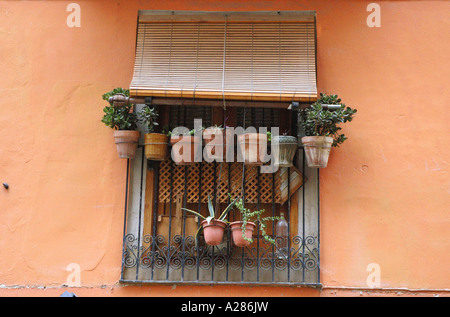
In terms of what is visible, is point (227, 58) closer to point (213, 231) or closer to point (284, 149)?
point (284, 149)

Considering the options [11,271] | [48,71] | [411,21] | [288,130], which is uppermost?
[411,21]

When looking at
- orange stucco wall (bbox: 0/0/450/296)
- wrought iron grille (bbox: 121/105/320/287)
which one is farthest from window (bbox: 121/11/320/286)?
orange stucco wall (bbox: 0/0/450/296)

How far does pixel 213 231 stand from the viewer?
3.72 m

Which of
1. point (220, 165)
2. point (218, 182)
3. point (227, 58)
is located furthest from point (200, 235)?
point (227, 58)

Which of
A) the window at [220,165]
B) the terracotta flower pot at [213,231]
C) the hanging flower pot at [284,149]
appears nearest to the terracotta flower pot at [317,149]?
the hanging flower pot at [284,149]

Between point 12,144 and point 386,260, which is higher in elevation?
point 12,144

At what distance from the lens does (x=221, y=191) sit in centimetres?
408

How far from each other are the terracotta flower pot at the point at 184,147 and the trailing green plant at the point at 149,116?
0.21 meters

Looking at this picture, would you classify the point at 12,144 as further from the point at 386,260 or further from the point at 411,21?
the point at 411,21

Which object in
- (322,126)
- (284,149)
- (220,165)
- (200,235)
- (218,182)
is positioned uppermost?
(322,126)

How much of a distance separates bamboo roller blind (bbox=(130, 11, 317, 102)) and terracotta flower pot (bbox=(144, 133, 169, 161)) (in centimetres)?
34

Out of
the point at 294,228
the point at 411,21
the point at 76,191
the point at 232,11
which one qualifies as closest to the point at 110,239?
the point at 76,191

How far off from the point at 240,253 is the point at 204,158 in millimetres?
865

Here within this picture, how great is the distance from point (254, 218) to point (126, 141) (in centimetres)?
127
